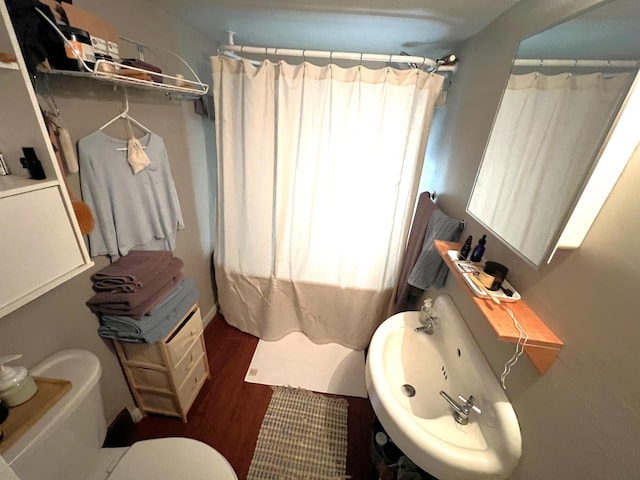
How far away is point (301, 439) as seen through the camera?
1.47 m

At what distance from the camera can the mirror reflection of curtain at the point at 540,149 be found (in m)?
0.61

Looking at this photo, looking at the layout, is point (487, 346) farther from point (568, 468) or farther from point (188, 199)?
point (188, 199)

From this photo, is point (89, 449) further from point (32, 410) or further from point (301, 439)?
point (301, 439)

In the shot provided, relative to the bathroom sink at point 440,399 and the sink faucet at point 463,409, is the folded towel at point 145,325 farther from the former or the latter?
the sink faucet at point 463,409

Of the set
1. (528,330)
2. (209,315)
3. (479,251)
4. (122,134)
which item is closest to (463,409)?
(528,330)

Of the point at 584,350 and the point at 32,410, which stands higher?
the point at 584,350

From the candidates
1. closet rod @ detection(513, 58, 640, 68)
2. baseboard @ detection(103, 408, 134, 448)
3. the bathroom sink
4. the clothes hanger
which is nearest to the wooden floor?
baseboard @ detection(103, 408, 134, 448)

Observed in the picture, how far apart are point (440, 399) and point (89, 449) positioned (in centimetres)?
142

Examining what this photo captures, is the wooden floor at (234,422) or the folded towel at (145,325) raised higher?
the folded towel at (145,325)

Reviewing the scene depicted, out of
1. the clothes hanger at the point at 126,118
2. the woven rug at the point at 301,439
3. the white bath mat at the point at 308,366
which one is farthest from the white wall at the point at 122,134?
the woven rug at the point at 301,439

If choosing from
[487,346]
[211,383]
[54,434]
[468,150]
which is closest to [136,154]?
[54,434]

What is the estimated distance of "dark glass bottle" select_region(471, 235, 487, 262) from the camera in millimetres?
1008

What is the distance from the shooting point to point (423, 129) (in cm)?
148

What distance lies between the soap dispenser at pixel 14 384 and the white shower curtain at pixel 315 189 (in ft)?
3.88
